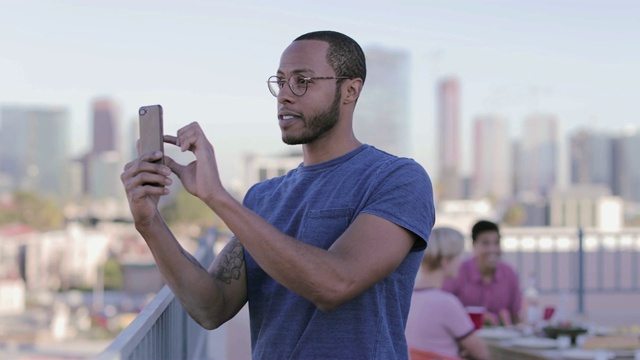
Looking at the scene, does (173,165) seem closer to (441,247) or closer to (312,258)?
(312,258)

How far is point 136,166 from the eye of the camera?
1.88 metres

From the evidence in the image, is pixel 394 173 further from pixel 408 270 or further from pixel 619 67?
pixel 619 67

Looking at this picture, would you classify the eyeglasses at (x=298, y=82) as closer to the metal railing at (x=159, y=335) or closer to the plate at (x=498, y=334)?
the metal railing at (x=159, y=335)

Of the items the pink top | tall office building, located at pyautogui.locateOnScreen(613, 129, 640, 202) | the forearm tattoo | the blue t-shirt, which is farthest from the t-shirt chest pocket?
tall office building, located at pyautogui.locateOnScreen(613, 129, 640, 202)

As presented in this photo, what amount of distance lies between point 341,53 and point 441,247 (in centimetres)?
248

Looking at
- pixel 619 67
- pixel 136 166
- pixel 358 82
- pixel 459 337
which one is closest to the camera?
pixel 136 166

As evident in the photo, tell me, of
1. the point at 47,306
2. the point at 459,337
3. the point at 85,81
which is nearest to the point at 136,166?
the point at 459,337

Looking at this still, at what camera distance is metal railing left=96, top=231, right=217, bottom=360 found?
5.58ft

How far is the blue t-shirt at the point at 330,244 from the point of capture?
6.27 ft

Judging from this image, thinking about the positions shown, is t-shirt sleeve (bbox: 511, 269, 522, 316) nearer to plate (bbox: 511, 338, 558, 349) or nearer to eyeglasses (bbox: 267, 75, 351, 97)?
plate (bbox: 511, 338, 558, 349)

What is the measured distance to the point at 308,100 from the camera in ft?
6.55

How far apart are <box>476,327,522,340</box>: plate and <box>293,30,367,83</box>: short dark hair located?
130 inches

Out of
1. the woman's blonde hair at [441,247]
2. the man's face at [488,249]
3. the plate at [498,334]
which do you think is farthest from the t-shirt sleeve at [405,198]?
the man's face at [488,249]

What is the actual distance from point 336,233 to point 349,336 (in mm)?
191
